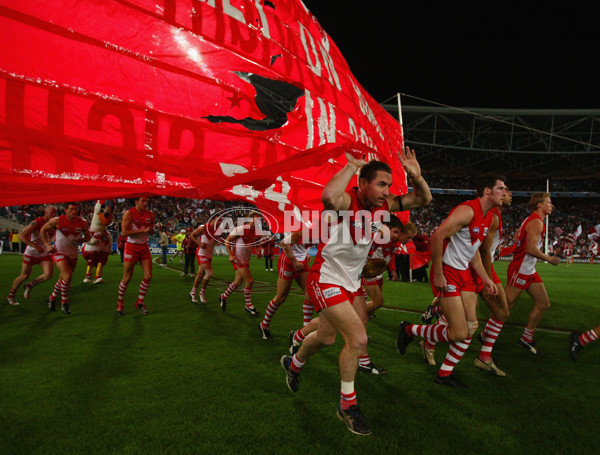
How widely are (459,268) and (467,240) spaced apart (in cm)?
34

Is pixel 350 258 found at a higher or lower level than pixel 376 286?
higher

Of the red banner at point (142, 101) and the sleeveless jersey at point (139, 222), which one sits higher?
the red banner at point (142, 101)

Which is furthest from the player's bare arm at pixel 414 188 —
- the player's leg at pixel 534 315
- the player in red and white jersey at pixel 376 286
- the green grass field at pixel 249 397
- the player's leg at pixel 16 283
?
the player's leg at pixel 16 283

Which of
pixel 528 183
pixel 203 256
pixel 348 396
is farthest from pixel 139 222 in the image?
pixel 528 183

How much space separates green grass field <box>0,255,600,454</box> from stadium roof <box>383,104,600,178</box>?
90.1ft

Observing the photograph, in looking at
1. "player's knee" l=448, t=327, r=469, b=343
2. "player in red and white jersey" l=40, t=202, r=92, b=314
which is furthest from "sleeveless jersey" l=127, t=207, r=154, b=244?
"player's knee" l=448, t=327, r=469, b=343

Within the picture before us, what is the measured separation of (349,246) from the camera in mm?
3299

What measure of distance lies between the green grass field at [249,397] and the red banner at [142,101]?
1.87 metres

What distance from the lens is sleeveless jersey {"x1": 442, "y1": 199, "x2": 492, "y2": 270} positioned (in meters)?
4.30

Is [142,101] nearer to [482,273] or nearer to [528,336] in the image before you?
[482,273]

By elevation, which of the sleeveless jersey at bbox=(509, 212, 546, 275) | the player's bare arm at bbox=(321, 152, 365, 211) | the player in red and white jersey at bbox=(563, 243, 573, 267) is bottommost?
the player in red and white jersey at bbox=(563, 243, 573, 267)

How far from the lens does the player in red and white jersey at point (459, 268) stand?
13.5 ft

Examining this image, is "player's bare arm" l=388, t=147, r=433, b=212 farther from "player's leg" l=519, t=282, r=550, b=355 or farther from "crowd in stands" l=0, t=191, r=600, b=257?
"crowd in stands" l=0, t=191, r=600, b=257

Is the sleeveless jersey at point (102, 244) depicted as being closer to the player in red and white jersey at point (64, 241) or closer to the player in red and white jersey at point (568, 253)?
the player in red and white jersey at point (64, 241)
